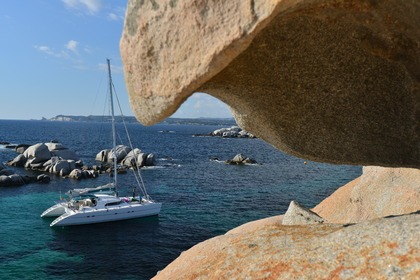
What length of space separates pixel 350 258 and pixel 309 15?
3471 mm

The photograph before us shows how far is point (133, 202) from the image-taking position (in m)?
37.5

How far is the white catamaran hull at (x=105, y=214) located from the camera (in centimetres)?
3302

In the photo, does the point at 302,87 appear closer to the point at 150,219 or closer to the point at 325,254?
the point at 325,254

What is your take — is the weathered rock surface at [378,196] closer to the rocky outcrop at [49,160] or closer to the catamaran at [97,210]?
the catamaran at [97,210]

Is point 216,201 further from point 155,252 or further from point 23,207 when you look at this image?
point 23,207

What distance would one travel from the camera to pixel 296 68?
655 centimetres

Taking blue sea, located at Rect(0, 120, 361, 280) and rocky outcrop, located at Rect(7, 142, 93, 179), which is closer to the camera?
blue sea, located at Rect(0, 120, 361, 280)

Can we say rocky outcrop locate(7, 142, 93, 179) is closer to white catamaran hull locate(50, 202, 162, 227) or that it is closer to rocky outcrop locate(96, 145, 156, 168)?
rocky outcrop locate(96, 145, 156, 168)

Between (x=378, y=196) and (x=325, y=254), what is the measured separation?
8111mm

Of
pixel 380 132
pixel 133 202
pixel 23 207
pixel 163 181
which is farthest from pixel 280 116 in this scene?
pixel 163 181

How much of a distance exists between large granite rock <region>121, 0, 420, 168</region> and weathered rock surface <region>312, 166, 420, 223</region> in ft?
13.7

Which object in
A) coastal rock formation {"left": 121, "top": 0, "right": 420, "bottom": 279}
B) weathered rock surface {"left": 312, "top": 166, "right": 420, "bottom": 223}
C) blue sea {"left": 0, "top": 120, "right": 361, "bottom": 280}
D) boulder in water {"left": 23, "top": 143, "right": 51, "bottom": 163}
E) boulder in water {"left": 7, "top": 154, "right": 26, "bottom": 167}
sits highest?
coastal rock formation {"left": 121, "top": 0, "right": 420, "bottom": 279}

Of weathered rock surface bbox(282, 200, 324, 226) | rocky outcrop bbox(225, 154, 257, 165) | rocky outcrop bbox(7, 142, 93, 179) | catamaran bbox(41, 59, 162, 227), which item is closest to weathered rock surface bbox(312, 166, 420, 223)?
weathered rock surface bbox(282, 200, 324, 226)

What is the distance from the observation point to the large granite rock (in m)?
4.89
